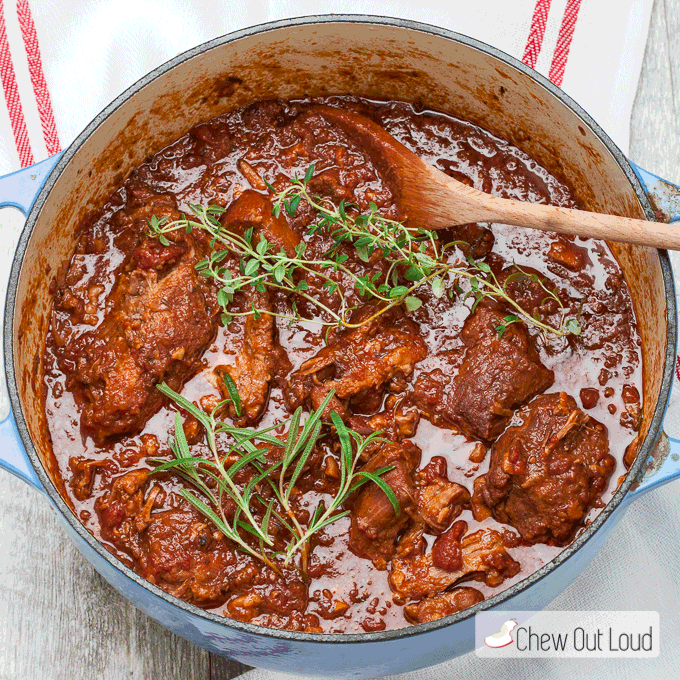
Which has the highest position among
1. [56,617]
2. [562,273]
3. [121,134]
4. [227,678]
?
[121,134]

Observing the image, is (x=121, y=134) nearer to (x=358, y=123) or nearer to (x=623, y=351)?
(x=358, y=123)

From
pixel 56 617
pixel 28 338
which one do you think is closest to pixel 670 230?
pixel 28 338

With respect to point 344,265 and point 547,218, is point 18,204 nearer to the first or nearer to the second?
point 344,265

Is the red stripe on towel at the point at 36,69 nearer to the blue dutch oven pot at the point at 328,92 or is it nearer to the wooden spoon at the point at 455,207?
the blue dutch oven pot at the point at 328,92

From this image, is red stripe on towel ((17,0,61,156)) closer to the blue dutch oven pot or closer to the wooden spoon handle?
the blue dutch oven pot

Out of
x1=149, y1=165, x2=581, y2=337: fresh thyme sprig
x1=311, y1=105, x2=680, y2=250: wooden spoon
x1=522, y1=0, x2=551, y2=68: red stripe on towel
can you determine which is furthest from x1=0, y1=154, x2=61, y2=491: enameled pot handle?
x1=522, y1=0, x2=551, y2=68: red stripe on towel
